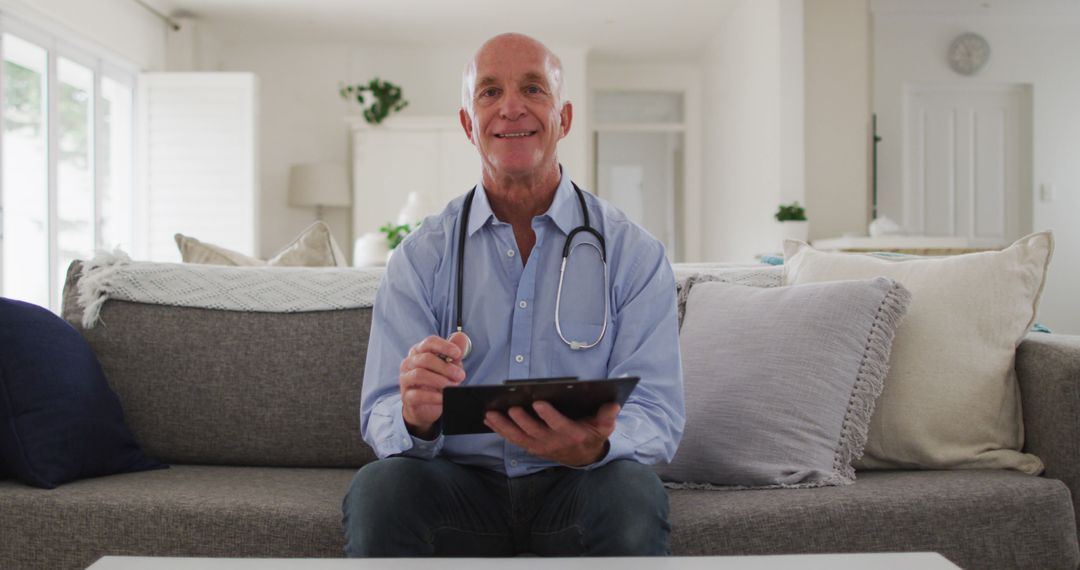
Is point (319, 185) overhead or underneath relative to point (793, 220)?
overhead

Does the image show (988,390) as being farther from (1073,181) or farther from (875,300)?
(1073,181)

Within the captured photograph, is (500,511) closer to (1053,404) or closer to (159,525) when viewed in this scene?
(159,525)

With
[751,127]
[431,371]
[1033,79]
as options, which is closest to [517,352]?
[431,371]

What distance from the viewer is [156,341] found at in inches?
76.0

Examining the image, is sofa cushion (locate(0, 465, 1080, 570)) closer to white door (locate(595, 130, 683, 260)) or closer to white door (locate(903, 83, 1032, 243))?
white door (locate(903, 83, 1032, 243))

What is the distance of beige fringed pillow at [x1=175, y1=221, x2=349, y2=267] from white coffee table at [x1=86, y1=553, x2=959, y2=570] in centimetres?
144

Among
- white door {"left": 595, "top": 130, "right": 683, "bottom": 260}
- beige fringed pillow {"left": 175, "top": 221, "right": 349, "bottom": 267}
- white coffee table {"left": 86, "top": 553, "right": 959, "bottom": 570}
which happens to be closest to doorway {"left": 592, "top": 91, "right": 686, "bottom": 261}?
white door {"left": 595, "top": 130, "right": 683, "bottom": 260}

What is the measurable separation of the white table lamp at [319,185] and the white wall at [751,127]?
11.3 feet

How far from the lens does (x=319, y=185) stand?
8.13m

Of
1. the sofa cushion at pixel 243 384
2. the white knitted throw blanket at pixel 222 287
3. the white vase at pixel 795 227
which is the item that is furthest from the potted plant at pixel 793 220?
the sofa cushion at pixel 243 384

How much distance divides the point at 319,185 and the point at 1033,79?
600 cm

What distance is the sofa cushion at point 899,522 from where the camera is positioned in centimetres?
142

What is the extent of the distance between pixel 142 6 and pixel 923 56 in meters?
6.05

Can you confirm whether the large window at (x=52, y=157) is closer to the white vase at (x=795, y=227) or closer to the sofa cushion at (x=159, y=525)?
the sofa cushion at (x=159, y=525)
